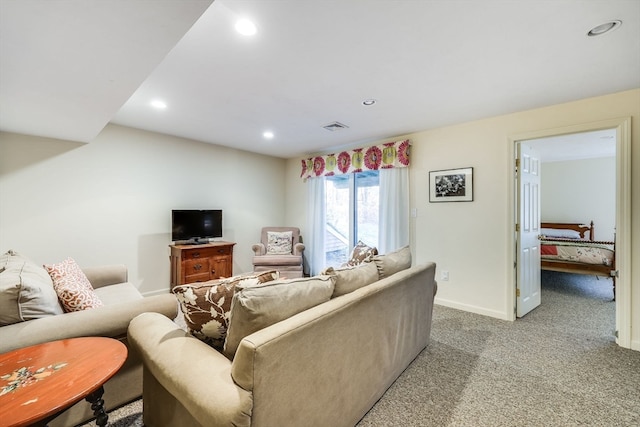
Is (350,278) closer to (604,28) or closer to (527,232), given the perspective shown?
(604,28)

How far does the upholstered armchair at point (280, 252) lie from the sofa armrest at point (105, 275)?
176 centimetres

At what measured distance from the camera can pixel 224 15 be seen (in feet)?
4.92

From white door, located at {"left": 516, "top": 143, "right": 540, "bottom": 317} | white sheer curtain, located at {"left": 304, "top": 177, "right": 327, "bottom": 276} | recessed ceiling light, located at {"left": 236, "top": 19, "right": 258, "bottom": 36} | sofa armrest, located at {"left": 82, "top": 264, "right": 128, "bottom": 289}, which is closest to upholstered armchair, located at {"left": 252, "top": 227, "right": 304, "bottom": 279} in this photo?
white sheer curtain, located at {"left": 304, "top": 177, "right": 327, "bottom": 276}

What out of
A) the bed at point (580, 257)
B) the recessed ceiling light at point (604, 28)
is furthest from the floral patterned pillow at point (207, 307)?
the bed at point (580, 257)

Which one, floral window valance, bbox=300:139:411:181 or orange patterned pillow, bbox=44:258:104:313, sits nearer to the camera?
orange patterned pillow, bbox=44:258:104:313

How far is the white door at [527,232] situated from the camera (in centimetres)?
309

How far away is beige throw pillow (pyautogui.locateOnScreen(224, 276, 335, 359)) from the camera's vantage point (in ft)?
3.75

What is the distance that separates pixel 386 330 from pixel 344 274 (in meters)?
0.50

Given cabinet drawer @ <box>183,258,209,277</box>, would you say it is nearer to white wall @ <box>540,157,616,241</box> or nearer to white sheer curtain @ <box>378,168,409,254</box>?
white sheer curtain @ <box>378,168,409,254</box>

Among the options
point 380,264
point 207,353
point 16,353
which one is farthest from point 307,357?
point 16,353

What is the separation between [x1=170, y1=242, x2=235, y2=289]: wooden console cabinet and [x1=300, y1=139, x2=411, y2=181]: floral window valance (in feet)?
6.59

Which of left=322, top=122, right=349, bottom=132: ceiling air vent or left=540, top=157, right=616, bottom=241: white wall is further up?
left=322, top=122, right=349, bottom=132: ceiling air vent

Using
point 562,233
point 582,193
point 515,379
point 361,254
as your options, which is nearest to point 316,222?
point 361,254

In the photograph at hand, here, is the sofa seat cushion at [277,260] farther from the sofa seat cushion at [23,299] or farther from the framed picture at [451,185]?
the sofa seat cushion at [23,299]
